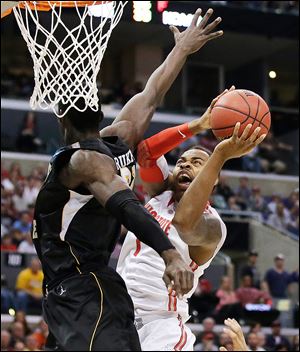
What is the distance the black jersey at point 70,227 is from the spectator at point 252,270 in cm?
1050

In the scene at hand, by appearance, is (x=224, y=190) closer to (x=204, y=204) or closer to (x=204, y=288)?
(x=204, y=288)

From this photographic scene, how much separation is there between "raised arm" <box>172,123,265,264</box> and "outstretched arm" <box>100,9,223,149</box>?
503 millimetres

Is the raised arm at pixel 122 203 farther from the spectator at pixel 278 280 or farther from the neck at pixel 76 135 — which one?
the spectator at pixel 278 280

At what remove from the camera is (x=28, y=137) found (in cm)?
1767

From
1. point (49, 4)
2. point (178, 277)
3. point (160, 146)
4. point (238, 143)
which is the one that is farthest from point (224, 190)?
point (178, 277)

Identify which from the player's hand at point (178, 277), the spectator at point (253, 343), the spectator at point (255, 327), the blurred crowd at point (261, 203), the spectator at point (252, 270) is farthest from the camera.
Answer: the blurred crowd at point (261, 203)

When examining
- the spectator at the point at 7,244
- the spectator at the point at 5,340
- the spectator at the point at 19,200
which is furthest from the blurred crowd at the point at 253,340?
the spectator at the point at 19,200

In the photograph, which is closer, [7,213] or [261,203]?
[7,213]

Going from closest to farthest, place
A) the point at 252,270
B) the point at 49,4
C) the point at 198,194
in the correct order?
the point at 198,194, the point at 49,4, the point at 252,270

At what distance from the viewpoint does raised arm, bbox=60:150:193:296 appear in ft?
12.9

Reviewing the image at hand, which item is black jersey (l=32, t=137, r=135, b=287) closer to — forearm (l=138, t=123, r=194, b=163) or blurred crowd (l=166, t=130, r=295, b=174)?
forearm (l=138, t=123, r=194, b=163)

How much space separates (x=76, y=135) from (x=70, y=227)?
443 mm

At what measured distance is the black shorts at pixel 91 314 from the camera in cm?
423

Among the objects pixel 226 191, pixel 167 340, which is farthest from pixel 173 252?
pixel 226 191
